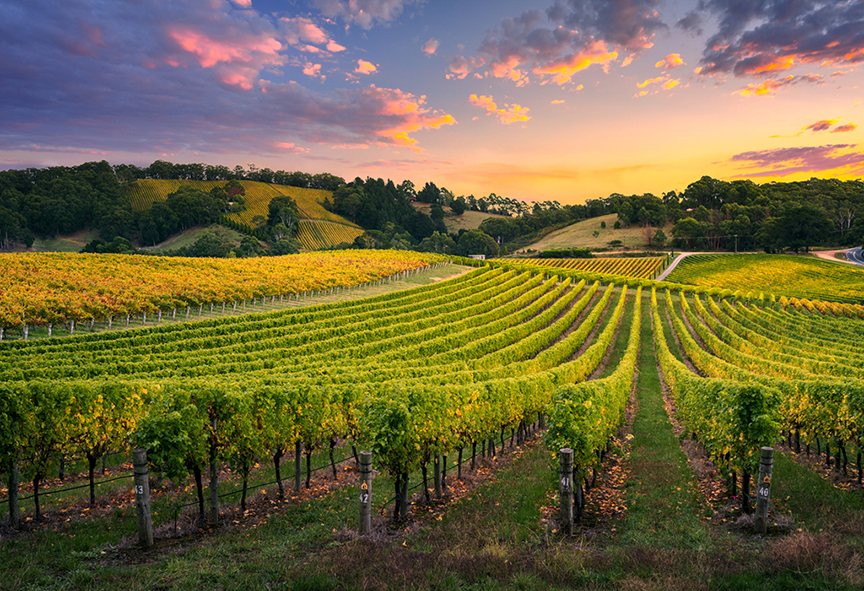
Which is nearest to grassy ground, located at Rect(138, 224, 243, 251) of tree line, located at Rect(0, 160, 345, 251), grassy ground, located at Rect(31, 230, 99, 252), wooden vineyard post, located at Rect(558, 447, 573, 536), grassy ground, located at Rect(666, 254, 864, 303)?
tree line, located at Rect(0, 160, 345, 251)

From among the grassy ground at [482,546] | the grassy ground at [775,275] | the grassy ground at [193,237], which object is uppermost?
the grassy ground at [193,237]

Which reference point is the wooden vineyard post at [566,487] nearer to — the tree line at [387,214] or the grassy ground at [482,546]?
the grassy ground at [482,546]

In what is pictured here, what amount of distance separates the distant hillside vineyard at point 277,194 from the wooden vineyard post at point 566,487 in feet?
432

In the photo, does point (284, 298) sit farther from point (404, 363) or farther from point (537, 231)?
point (537, 231)

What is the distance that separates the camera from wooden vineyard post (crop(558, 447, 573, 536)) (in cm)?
896

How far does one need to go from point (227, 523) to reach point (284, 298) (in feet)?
156

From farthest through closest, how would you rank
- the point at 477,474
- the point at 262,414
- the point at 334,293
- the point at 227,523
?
the point at 334,293
the point at 477,474
the point at 262,414
the point at 227,523

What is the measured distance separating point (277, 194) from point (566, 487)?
181682 mm

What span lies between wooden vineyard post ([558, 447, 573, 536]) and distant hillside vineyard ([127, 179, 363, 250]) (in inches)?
5180

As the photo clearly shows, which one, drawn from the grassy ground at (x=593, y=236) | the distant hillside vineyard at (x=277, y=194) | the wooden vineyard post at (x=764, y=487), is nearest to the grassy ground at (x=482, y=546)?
the wooden vineyard post at (x=764, y=487)

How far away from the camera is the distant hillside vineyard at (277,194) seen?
142500 millimetres

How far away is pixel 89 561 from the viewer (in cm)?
731

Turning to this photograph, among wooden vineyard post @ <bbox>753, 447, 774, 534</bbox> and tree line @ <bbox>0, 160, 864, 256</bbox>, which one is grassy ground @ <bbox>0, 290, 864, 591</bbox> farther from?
tree line @ <bbox>0, 160, 864, 256</bbox>

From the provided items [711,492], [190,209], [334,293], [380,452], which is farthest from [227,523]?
[190,209]
